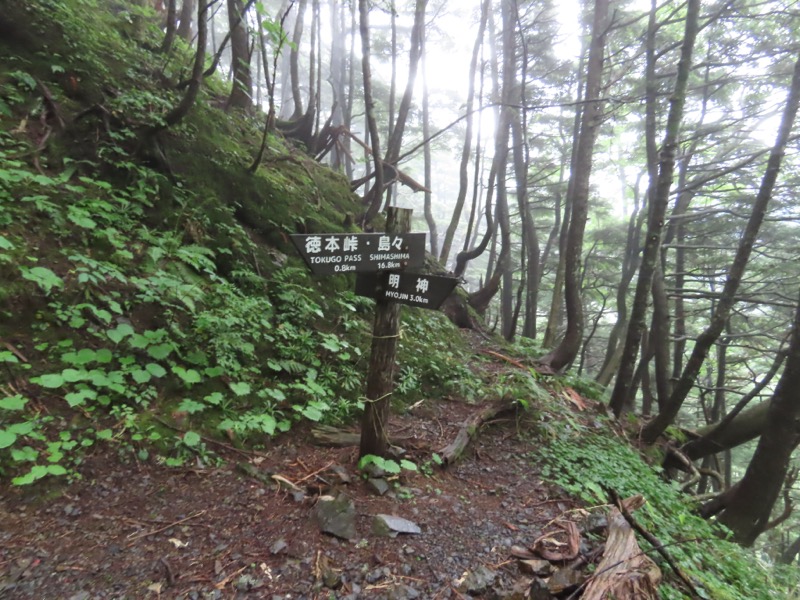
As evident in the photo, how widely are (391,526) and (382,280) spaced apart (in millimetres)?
1988

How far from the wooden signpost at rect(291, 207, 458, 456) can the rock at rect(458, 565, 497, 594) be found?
126cm

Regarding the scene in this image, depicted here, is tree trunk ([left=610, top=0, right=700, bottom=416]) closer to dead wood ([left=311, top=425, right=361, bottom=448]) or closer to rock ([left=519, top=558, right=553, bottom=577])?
rock ([left=519, top=558, right=553, bottom=577])

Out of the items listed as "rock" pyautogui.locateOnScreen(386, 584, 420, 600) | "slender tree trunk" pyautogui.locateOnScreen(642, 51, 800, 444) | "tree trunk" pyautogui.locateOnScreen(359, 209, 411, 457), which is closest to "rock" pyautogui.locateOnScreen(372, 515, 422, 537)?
"rock" pyautogui.locateOnScreen(386, 584, 420, 600)

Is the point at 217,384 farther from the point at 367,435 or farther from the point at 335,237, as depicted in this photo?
the point at 335,237

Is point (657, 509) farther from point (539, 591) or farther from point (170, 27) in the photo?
point (170, 27)

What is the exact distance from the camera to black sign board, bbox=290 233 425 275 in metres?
2.91

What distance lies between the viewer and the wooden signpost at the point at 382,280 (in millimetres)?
3057

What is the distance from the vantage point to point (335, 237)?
3027mm

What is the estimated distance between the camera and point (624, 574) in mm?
2664

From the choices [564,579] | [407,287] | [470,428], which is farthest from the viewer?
[470,428]

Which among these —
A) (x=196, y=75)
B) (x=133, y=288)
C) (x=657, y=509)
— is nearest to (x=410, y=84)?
(x=196, y=75)

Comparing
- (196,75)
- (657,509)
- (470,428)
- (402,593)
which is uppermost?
(196,75)

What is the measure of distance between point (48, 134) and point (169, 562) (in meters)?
4.95

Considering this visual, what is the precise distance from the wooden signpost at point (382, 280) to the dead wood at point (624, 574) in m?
1.93
